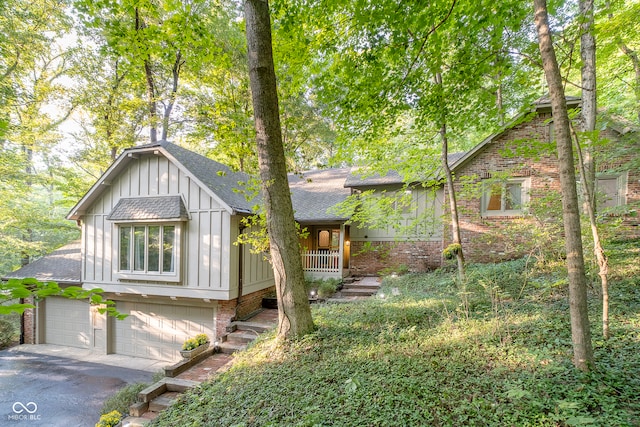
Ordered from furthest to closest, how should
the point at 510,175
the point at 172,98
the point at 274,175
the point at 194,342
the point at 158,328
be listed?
the point at 172,98 → the point at 158,328 → the point at 510,175 → the point at 194,342 → the point at 274,175

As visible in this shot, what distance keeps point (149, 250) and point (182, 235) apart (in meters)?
1.26

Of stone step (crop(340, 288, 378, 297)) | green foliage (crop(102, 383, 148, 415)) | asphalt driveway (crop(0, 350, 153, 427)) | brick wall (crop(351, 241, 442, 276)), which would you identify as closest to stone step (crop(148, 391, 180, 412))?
green foliage (crop(102, 383, 148, 415))

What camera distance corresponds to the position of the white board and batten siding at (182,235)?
7754mm

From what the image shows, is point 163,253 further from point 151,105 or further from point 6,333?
point 151,105

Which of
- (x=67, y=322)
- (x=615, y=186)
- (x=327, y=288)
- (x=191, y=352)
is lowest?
(x=67, y=322)

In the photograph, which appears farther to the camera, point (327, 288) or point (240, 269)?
point (327, 288)

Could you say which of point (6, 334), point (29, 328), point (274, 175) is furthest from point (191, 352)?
point (6, 334)

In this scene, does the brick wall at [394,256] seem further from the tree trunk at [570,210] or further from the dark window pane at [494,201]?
the tree trunk at [570,210]

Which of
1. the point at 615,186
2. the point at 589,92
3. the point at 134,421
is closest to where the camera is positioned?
the point at 134,421

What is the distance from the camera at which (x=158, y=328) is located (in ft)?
28.7

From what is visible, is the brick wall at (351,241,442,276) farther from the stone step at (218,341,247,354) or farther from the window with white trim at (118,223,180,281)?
the window with white trim at (118,223,180,281)

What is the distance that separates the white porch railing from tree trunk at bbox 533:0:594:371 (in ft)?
26.2

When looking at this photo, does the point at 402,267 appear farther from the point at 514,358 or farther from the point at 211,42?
the point at 211,42

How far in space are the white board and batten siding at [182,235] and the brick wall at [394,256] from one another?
14.6 feet
